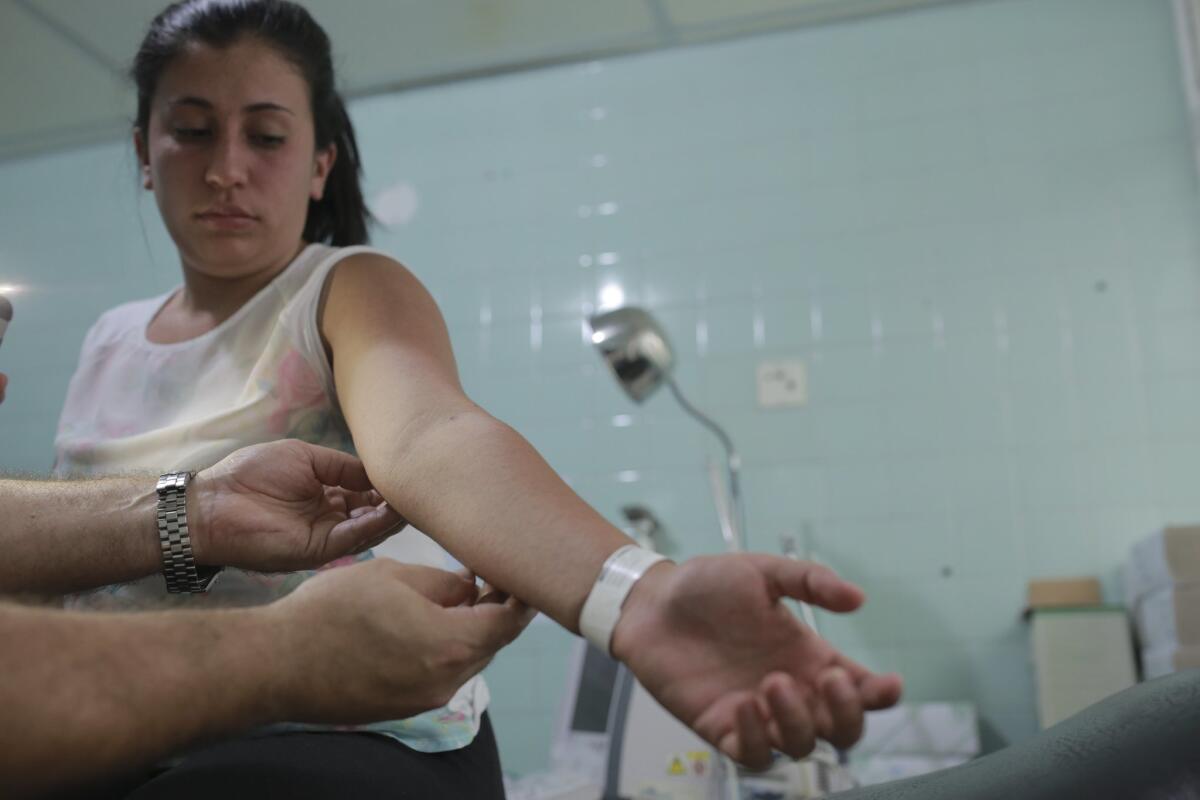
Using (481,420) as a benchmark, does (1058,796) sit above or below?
below

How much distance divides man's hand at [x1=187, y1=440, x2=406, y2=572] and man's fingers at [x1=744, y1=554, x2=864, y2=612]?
270 mm

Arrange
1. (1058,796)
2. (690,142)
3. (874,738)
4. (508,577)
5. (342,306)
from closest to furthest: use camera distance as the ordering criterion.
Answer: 1. (1058,796)
2. (508,577)
3. (342,306)
4. (874,738)
5. (690,142)

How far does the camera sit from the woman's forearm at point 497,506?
48 centimetres

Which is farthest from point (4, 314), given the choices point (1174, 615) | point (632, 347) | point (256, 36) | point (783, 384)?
point (783, 384)

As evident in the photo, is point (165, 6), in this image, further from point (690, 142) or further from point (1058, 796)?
point (690, 142)

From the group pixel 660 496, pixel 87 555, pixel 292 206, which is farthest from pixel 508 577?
pixel 660 496

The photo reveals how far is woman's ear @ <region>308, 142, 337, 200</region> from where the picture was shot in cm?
76

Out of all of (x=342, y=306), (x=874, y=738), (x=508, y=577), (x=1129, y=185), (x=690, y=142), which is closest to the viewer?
(x=508, y=577)

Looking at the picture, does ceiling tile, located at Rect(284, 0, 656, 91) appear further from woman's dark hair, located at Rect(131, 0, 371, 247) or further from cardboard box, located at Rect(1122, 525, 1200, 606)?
cardboard box, located at Rect(1122, 525, 1200, 606)

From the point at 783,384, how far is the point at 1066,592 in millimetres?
648

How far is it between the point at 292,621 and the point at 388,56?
0.44 m

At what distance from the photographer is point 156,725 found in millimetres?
366

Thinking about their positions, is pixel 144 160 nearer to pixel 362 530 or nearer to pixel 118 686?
pixel 362 530

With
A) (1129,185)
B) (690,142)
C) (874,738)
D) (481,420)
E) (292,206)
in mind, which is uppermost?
(690,142)
